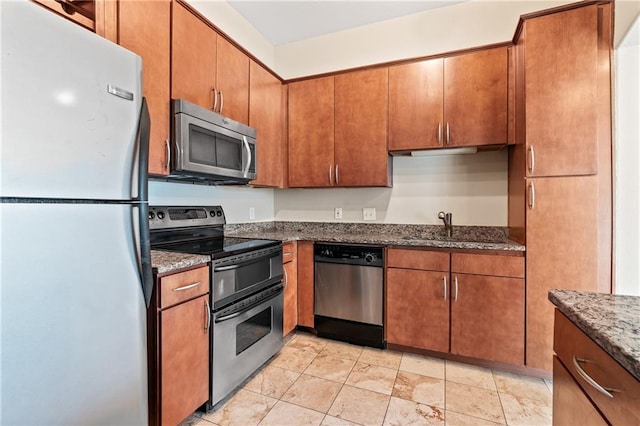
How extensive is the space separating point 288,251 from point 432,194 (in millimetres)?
1375

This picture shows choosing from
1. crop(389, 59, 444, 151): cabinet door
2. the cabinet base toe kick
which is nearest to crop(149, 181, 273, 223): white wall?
the cabinet base toe kick

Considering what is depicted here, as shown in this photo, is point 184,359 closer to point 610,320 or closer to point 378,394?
point 378,394

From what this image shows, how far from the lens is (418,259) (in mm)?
2258

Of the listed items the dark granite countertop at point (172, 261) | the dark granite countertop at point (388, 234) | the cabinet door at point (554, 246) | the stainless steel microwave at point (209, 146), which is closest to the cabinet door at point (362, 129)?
the dark granite countertop at point (388, 234)

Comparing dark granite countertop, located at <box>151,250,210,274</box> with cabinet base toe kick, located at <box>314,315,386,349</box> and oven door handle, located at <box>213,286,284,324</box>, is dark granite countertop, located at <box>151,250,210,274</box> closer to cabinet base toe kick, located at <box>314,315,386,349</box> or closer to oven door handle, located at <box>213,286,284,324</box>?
oven door handle, located at <box>213,286,284,324</box>

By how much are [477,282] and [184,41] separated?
2465 millimetres

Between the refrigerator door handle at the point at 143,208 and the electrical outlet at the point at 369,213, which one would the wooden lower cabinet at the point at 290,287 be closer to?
the electrical outlet at the point at 369,213

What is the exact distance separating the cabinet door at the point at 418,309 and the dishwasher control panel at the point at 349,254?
5.8 inches

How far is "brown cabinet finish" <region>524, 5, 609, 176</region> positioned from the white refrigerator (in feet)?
7.32

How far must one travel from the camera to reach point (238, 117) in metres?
2.32

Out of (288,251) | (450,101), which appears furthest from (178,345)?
(450,101)

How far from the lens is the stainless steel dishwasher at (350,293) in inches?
93.8

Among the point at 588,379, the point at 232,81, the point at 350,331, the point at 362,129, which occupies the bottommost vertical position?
the point at 350,331

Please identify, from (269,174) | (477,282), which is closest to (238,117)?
(269,174)
